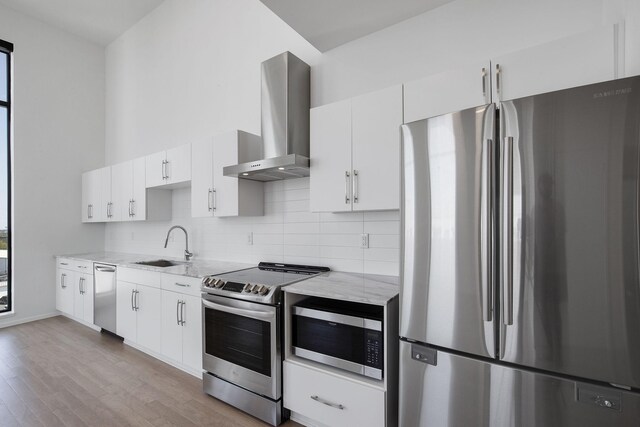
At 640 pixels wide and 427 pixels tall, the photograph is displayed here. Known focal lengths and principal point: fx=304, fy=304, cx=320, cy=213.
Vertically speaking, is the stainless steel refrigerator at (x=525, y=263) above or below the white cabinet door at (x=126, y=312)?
above

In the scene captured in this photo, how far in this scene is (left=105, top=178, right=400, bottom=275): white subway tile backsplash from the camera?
8.11 feet

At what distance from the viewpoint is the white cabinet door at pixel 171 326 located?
2.76 m

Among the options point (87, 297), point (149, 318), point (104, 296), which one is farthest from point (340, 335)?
point (87, 297)

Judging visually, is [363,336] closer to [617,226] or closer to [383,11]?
[617,226]

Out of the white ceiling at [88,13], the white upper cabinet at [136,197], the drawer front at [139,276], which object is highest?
the white ceiling at [88,13]

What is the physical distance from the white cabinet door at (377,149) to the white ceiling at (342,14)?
68cm

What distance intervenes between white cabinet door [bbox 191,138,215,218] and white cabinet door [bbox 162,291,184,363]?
85 centimetres

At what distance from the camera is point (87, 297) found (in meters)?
3.97

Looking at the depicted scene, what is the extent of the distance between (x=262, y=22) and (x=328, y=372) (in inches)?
133

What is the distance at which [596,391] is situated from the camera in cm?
114

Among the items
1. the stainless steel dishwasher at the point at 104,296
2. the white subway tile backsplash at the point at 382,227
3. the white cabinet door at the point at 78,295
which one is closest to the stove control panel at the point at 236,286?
the white subway tile backsplash at the point at 382,227

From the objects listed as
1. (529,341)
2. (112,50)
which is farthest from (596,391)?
(112,50)

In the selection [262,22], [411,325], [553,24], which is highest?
[262,22]

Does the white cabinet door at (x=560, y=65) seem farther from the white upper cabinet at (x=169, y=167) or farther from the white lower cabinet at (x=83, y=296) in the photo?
the white lower cabinet at (x=83, y=296)
